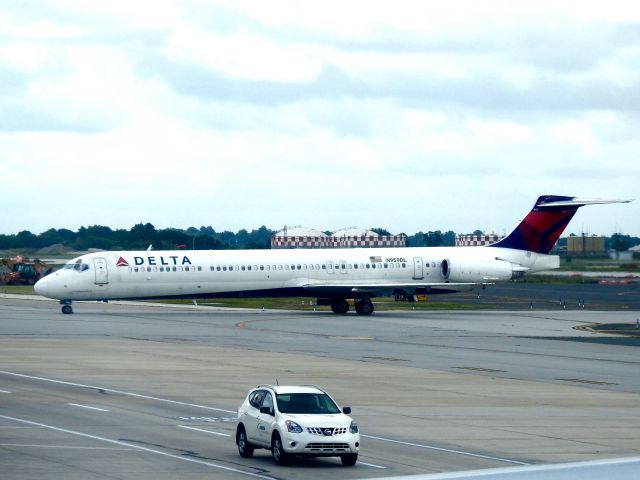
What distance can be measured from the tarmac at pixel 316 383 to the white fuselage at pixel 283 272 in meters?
2.12

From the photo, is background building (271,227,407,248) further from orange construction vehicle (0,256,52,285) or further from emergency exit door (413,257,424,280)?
emergency exit door (413,257,424,280)

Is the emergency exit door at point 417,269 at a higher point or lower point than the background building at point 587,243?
lower

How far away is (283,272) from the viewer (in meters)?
71.0

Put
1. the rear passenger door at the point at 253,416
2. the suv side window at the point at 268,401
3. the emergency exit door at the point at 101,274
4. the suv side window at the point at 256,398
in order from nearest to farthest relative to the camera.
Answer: the suv side window at the point at 268,401, the rear passenger door at the point at 253,416, the suv side window at the point at 256,398, the emergency exit door at the point at 101,274

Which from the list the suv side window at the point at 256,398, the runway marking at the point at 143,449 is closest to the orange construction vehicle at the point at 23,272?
the runway marking at the point at 143,449

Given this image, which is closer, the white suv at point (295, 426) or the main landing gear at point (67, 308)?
the white suv at point (295, 426)

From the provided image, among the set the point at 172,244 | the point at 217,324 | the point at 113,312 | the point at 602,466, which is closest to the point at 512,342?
the point at 217,324

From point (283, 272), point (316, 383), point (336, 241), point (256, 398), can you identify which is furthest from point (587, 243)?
point (256, 398)

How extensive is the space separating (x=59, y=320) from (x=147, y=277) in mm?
5749

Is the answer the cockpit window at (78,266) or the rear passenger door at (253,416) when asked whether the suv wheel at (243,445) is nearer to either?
the rear passenger door at (253,416)

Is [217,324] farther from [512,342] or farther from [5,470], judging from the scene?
[5,470]

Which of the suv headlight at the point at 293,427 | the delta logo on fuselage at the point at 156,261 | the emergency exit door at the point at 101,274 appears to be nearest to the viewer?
the suv headlight at the point at 293,427

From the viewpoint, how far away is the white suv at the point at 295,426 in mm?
21438

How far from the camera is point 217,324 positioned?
62.8 m
